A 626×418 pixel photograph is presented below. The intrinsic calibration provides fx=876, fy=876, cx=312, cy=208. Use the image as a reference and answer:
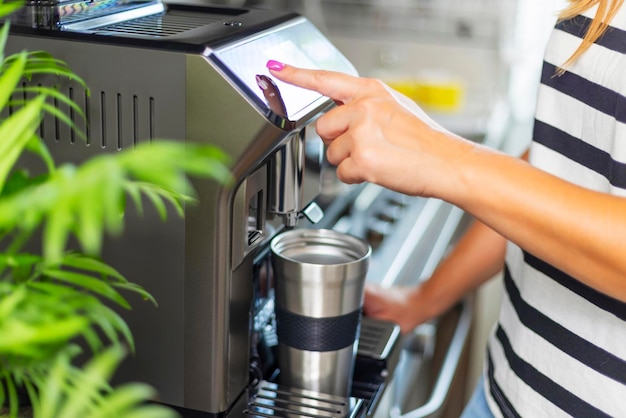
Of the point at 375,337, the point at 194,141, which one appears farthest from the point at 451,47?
the point at 194,141

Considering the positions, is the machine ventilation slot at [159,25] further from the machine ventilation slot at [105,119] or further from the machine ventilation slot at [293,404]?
the machine ventilation slot at [293,404]

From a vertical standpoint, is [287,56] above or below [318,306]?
above

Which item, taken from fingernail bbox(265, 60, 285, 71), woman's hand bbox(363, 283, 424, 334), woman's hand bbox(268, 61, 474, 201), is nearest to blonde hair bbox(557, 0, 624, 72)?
woman's hand bbox(268, 61, 474, 201)

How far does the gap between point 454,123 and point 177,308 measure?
4.83ft

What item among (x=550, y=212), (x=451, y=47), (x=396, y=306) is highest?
(x=550, y=212)

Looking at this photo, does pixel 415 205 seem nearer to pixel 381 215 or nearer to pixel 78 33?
pixel 381 215

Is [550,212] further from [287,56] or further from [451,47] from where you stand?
[451,47]

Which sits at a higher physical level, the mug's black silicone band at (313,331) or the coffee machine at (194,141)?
the coffee machine at (194,141)

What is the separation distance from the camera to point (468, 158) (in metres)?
0.70

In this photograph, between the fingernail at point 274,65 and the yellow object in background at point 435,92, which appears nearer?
the fingernail at point 274,65

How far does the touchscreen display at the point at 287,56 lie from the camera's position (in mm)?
740

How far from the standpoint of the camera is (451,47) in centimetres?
234

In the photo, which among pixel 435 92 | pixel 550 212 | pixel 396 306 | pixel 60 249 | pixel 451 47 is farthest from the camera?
pixel 451 47

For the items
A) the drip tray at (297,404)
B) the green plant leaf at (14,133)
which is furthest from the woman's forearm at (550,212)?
the green plant leaf at (14,133)
